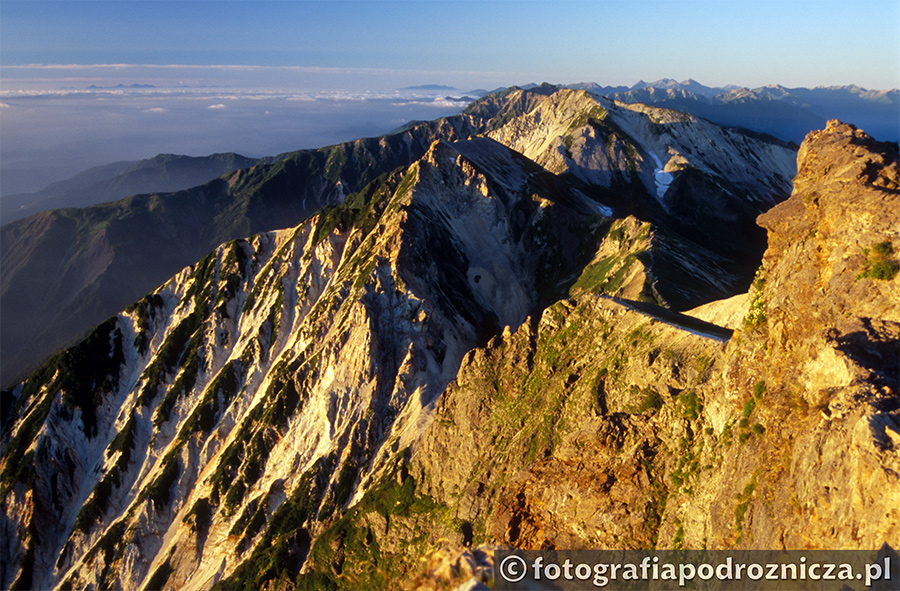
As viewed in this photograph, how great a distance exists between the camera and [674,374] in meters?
38.1

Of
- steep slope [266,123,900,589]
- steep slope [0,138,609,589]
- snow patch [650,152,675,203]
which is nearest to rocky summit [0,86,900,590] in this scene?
steep slope [266,123,900,589]

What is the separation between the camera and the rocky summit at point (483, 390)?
26094mm

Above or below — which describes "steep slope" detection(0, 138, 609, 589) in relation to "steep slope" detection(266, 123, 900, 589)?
below

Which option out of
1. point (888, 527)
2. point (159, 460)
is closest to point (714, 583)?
point (888, 527)

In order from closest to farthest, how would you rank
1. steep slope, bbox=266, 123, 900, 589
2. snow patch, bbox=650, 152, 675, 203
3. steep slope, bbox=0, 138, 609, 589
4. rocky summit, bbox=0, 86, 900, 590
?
steep slope, bbox=266, 123, 900, 589 < rocky summit, bbox=0, 86, 900, 590 < steep slope, bbox=0, 138, 609, 589 < snow patch, bbox=650, 152, 675, 203

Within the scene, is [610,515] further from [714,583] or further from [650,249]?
[650,249]

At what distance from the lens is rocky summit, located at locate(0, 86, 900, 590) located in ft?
85.6

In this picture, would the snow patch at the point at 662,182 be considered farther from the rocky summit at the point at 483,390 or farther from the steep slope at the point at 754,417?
the steep slope at the point at 754,417

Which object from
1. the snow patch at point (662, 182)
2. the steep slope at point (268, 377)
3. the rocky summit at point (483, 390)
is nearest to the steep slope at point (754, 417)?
the rocky summit at point (483, 390)

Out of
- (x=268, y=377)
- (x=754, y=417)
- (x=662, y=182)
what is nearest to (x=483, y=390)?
(x=754, y=417)

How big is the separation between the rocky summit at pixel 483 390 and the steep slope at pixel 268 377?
24.8 inches

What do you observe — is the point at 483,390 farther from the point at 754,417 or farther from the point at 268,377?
the point at 268,377

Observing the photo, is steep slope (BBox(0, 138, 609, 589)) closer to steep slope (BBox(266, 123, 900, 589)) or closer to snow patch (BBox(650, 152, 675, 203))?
snow patch (BBox(650, 152, 675, 203))

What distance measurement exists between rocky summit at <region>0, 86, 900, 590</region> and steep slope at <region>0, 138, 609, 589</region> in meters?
0.63
